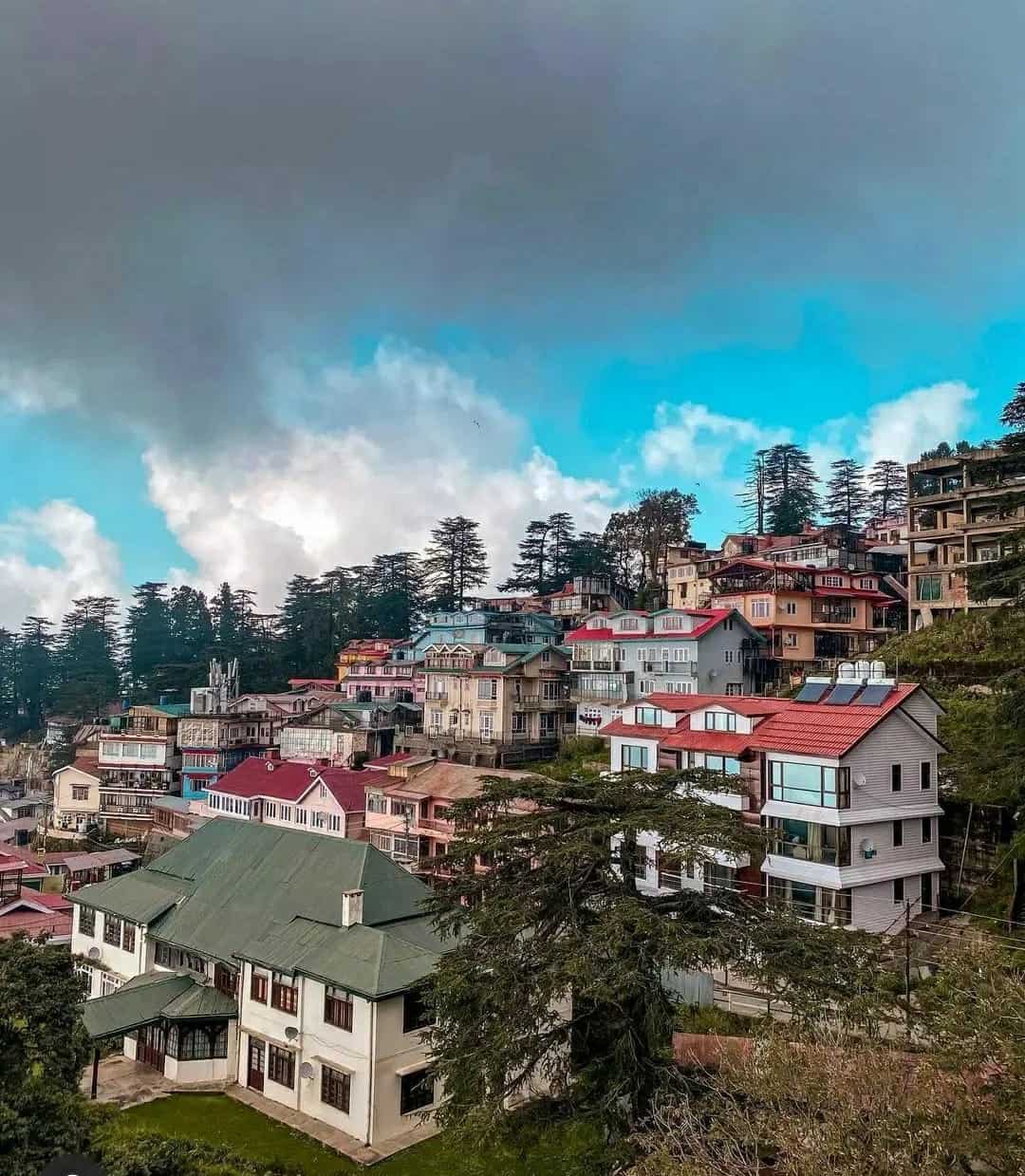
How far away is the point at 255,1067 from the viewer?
24891 millimetres

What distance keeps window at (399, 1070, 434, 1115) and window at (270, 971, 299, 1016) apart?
417cm

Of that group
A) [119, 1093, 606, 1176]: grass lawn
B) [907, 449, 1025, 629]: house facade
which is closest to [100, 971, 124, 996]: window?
[119, 1093, 606, 1176]: grass lawn

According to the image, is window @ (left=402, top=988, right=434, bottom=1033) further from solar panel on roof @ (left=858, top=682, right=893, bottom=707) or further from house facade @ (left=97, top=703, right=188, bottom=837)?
house facade @ (left=97, top=703, right=188, bottom=837)

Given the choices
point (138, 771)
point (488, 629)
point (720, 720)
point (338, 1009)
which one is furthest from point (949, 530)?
point (138, 771)

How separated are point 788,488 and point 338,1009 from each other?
7533cm

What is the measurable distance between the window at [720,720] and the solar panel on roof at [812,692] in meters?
2.63

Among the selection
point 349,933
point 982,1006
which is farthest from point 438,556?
point 982,1006

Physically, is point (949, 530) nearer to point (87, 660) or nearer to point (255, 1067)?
point (255, 1067)

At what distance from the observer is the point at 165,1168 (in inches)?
574

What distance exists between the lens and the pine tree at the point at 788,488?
83438mm

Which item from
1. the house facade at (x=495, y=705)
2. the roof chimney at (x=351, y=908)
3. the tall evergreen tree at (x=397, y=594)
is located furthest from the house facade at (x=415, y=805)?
the tall evergreen tree at (x=397, y=594)

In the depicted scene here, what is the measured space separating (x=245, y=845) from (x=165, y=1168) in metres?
17.5

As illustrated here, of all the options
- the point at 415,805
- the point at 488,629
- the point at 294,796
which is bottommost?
the point at 294,796

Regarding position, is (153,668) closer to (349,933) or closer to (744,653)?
(744,653)
